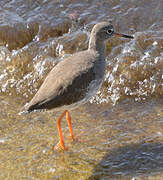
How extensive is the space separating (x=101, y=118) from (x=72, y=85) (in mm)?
1218

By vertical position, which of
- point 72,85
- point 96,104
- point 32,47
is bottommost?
point 96,104

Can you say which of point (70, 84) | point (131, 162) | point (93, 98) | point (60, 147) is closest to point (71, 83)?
point (70, 84)

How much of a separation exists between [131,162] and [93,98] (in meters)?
2.05

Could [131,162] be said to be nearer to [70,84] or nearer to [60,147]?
[60,147]

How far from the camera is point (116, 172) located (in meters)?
4.48

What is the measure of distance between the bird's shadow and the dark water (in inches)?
0.5

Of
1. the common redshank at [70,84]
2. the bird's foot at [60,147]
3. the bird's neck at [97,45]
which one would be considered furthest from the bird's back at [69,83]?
the bird's foot at [60,147]

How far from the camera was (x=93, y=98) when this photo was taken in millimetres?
6504

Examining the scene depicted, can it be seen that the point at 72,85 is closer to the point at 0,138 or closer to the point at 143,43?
the point at 0,138

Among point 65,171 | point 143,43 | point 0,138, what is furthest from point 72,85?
point 143,43

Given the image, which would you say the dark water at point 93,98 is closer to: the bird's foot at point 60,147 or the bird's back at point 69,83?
the bird's foot at point 60,147

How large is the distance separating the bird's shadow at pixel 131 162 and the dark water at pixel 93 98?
13 millimetres

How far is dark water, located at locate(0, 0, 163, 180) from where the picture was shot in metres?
4.74

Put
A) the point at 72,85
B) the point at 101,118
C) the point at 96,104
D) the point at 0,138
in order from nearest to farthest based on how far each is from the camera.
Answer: the point at 72,85 < the point at 0,138 < the point at 101,118 < the point at 96,104
